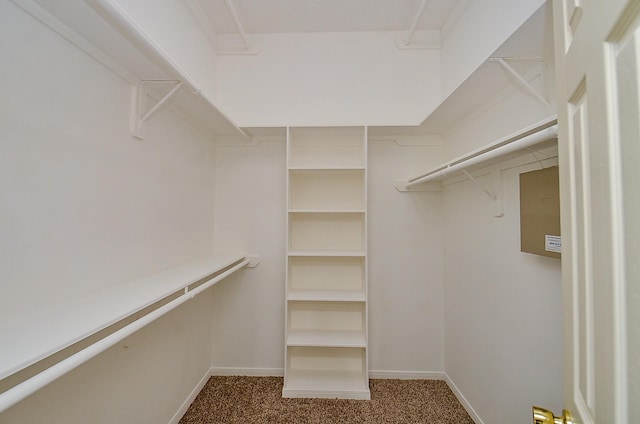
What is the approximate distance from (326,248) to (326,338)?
68cm

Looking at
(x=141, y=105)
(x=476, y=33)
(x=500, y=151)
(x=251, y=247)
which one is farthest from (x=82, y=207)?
(x=476, y=33)

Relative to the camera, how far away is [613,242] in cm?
39

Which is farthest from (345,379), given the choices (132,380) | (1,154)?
(1,154)

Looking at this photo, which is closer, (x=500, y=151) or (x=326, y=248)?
(x=500, y=151)

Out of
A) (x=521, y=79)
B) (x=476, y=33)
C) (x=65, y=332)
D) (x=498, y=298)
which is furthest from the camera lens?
(x=476, y=33)

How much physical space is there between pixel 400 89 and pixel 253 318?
7.40 feet

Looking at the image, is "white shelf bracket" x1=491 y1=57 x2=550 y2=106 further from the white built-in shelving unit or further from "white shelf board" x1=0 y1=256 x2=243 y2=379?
"white shelf board" x1=0 y1=256 x2=243 y2=379

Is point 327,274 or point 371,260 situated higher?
point 371,260

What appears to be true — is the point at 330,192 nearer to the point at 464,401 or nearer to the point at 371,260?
the point at 371,260

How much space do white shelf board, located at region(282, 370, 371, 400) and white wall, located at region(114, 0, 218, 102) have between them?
207 cm

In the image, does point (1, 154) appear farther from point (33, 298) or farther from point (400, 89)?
point (400, 89)

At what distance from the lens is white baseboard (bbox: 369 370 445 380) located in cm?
209

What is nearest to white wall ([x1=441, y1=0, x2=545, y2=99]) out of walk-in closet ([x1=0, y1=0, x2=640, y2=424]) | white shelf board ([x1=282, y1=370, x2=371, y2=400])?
walk-in closet ([x1=0, y1=0, x2=640, y2=424])

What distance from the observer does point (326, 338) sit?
1943 mm
